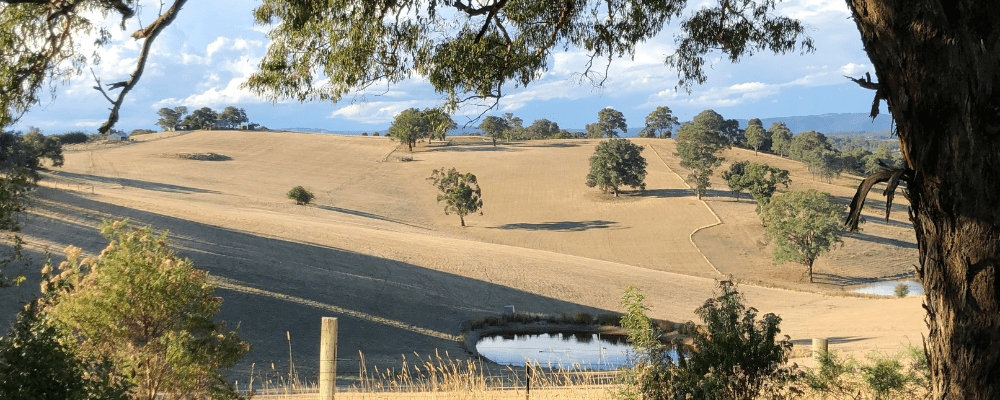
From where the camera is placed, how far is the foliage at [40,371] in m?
4.78

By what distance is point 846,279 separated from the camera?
51.3m

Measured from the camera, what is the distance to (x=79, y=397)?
4957 millimetres

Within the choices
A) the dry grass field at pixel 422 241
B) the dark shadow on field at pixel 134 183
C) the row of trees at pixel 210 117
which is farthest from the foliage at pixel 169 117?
the dark shadow on field at pixel 134 183

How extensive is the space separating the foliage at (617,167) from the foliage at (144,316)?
226ft

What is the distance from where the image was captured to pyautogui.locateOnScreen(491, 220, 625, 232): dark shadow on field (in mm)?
63472

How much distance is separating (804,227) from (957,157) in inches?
1978

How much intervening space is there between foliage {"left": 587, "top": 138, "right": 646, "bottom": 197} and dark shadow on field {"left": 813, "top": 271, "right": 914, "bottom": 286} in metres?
26.0

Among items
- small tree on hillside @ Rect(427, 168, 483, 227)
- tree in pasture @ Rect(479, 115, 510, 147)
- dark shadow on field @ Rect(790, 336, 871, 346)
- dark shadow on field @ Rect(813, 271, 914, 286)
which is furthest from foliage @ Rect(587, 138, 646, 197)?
dark shadow on field @ Rect(790, 336, 871, 346)

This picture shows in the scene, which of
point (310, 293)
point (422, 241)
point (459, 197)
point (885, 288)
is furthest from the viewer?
point (459, 197)

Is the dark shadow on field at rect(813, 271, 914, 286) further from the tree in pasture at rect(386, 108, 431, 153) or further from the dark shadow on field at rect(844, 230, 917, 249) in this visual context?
the tree in pasture at rect(386, 108, 431, 153)

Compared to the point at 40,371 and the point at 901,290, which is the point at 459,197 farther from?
the point at 40,371

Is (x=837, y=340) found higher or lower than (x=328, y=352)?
lower

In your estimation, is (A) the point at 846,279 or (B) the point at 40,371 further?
(A) the point at 846,279

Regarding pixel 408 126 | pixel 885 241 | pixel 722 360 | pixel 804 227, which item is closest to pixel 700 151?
pixel 885 241
